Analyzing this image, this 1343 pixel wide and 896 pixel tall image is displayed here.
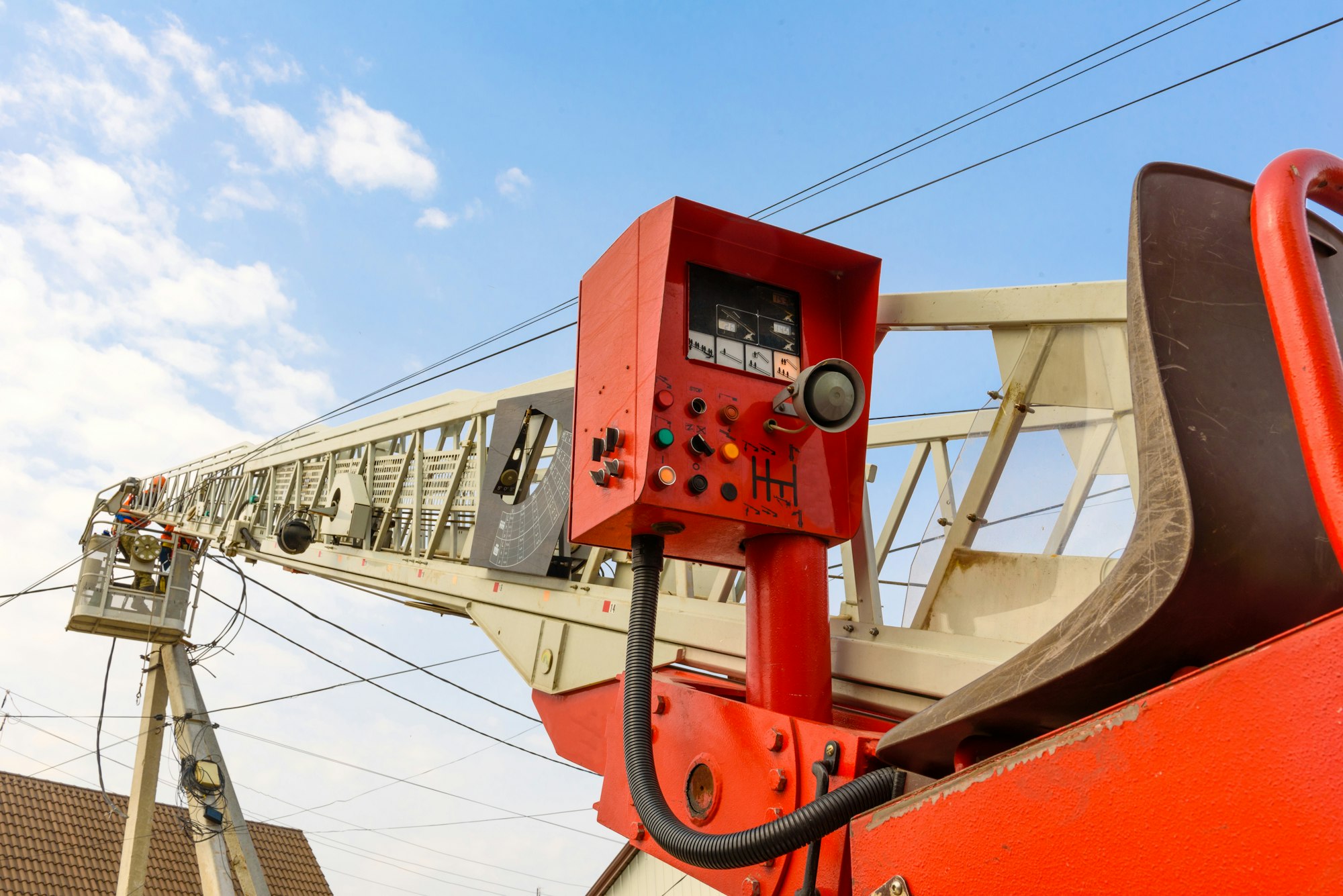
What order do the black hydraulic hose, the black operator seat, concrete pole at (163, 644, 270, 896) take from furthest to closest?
concrete pole at (163, 644, 270, 896) < the black hydraulic hose < the black operator seat

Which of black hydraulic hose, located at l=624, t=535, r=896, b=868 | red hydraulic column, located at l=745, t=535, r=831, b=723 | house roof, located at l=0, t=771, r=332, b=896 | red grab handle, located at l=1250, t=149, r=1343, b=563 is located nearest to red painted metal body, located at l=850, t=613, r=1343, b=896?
red grab handle, located at l=1250, t=149, r=1343, b=563

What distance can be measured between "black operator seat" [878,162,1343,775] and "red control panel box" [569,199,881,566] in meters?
1.29

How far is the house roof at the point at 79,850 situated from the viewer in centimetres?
1509

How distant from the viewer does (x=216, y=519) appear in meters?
12.6

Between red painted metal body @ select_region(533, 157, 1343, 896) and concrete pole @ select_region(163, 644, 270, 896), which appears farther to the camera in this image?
concrete pole @ select_region(163, 644, 270, 896)

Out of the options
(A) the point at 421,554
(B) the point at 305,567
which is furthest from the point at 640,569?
(B) the point at 305,567

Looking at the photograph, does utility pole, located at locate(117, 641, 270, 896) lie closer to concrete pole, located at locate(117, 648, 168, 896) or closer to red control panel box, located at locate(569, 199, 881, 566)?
concrete pole, located at locate(117, 648, 168, 896)

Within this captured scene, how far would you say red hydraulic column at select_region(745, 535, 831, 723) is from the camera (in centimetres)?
290

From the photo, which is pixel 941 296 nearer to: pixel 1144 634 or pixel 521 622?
pixel 1144 634

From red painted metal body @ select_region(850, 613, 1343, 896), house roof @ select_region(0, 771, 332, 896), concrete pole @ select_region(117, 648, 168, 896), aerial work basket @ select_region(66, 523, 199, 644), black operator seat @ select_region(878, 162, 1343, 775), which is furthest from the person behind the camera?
house roof @ select_region(0, 771, 332, 896)

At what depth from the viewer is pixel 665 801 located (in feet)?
9.25

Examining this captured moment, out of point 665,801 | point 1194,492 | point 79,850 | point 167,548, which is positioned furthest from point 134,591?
point 1194,492

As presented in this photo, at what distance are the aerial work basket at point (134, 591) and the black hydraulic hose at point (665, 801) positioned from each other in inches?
406

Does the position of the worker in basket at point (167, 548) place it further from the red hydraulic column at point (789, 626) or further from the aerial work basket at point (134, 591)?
Answer: the red hydraulic column at point (789, 626)
